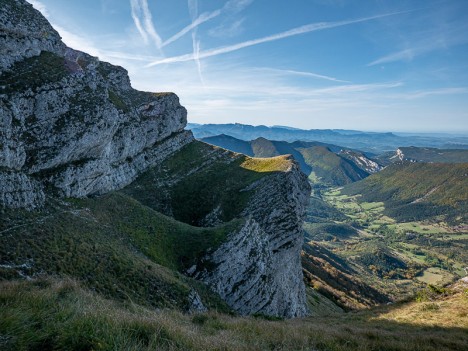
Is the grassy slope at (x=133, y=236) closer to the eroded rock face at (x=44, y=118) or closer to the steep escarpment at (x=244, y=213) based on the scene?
the steep escarpment at (x=244, y=213)

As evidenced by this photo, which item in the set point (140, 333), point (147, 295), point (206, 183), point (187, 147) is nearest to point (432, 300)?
point (147, 295)

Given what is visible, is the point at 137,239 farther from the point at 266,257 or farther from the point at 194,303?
the point at 266,257

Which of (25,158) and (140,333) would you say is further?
(25,158)

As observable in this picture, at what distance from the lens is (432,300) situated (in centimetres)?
3491

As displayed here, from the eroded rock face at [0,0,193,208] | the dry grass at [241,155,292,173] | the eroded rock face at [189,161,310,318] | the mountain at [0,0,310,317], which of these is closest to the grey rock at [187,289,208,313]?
the mountain at [0,0,310,317]

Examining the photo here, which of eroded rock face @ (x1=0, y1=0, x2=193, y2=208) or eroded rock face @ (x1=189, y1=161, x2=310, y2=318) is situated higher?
eroded rock face @ (x1=0, y1=0, x2=193, y2=208)

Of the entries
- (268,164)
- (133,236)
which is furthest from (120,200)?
(268,164)

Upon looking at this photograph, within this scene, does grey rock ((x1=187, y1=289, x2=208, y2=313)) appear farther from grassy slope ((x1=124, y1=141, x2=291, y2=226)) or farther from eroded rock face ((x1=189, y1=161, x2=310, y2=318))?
grassy slope ((x1=124, y1=141, x2=291, y2=226))

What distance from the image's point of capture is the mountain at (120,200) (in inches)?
983

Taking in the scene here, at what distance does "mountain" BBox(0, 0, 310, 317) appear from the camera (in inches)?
983

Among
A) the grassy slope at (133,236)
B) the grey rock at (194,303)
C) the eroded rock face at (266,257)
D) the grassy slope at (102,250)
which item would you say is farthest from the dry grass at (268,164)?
the grey rock at (194,303)

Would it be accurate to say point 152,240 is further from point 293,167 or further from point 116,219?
point 293,167

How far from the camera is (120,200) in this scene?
147 ft

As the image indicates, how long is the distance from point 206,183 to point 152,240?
2943 cm
